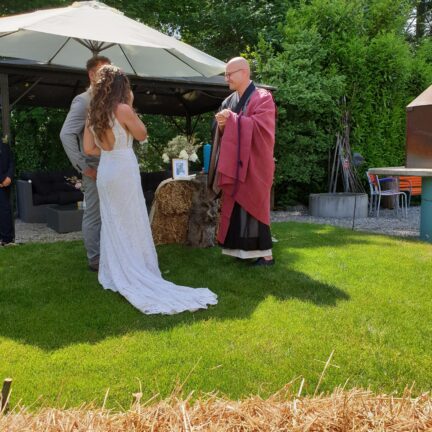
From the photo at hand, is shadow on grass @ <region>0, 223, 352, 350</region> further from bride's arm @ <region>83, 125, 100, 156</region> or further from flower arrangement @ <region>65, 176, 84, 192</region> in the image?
flower arrangement @ <region>65, 176, 84, 192</region>

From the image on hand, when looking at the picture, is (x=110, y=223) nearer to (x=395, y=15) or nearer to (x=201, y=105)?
(x=201, y=105)

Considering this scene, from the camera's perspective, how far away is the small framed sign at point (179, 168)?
613cm

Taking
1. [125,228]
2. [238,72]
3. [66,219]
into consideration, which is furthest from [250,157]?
[66,219]

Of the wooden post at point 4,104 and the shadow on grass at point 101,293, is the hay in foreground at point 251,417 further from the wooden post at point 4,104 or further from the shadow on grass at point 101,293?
the wooden post at point 4,104

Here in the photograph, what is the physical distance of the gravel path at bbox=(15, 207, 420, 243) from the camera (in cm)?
748

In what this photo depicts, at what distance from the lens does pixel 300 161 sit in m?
10.2

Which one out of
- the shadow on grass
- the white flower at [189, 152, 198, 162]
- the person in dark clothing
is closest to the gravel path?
the person in dark clothing

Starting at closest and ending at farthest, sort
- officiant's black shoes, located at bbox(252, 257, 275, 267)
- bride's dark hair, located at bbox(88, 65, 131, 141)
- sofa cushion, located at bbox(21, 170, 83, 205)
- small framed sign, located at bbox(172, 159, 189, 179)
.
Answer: bride's dark hair, located at bbox(88, 65, 131, 141) → officiant's black shoes, located at bbox(252, 257, 275, 267) → small framed sign, located at bbox(172, 159, 189, 179) → sofa cushion, located at bbox(21, 170, 83, 205)

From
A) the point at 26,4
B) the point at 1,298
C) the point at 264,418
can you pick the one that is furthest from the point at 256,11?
the point at 264,418

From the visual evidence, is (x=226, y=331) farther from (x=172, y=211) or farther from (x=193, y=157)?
(x=193, y=157)

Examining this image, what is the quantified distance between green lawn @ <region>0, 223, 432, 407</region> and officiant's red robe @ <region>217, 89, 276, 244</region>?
723 mm

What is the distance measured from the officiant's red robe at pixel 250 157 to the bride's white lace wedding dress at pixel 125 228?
0.97 m

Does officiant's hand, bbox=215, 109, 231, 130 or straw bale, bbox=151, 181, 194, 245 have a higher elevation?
officiant's hand, bbox=215, 109, 231, 130

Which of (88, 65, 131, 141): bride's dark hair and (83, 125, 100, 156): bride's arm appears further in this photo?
(83, 125, 100, 156): bride's arm
